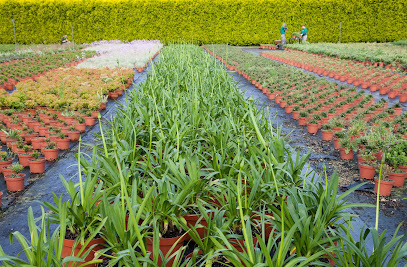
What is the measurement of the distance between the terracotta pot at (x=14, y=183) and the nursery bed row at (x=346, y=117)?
3.70 m

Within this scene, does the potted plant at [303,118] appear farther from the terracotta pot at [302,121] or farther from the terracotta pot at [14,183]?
the terracotta pot at [14,183]

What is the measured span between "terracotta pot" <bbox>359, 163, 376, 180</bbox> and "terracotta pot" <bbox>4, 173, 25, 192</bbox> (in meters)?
3.69

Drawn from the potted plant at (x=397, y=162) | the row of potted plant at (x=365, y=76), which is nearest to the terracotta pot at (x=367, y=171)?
the potted plant at (x=397, y=162)

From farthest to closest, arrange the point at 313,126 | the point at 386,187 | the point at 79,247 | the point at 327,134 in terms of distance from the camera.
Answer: the point at 313,126
the point at 327,134
the point at 386,187
the point at 79,247

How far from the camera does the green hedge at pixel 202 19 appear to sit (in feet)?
82.9

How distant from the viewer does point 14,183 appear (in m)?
3.72

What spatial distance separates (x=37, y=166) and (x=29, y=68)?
8.91m

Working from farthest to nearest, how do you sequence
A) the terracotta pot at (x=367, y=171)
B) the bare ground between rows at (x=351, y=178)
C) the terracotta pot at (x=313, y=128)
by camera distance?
the terracotta pot at (x=313, y=128)
the terracotta pot at (x=367, y=171)
the bare ground between rows at (x=351, y=178)

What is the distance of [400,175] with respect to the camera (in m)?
3.70

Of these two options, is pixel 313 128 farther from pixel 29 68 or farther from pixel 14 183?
pixel 29 68

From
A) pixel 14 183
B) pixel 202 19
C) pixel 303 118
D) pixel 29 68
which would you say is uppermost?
pixel 202 19

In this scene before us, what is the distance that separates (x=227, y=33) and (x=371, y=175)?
23486 millimetres

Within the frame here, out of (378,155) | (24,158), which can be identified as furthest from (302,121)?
(24,158)

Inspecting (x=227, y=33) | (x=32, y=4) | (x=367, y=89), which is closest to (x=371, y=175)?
(x=367, y=89)
